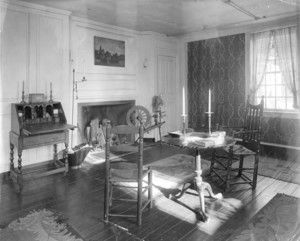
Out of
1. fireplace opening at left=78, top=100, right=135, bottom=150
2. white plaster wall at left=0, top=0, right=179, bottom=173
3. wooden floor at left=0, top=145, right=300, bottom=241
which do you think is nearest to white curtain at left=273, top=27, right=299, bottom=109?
wooden floor at left=0, top=145, right=300, bottom=241

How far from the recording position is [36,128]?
3.20m

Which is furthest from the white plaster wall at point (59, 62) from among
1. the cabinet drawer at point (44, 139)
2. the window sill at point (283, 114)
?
the window sill at point (283, 114)

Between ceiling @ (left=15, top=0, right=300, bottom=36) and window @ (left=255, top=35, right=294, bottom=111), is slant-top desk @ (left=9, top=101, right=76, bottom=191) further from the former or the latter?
window @ (left=255, top=35, right=294, bottom=111)

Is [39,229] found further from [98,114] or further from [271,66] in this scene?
[271,66]

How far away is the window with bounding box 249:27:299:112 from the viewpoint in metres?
3.55

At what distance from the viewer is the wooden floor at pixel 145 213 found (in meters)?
2.07

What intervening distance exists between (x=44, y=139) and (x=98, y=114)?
57.0 inches

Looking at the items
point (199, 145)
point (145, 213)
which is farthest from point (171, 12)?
point (145, 213)

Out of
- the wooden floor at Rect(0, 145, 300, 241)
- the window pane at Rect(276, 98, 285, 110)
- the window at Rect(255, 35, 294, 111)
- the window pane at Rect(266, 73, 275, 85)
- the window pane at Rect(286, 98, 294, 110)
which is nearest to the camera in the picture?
the wooden floor at Rect(0, 145, 300, 241)

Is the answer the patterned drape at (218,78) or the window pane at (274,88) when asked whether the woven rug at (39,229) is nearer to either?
the window pane at (274,88)

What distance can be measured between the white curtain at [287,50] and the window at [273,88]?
0.08 metres

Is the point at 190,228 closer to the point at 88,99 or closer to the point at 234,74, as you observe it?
the point at 88,99

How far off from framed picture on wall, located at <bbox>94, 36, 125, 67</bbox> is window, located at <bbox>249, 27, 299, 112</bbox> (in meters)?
2.27

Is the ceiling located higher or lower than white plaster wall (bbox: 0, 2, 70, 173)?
higher
